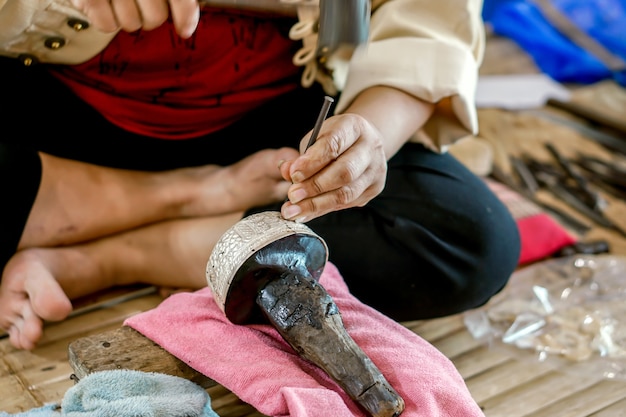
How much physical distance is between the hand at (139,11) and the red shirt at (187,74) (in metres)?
0.32

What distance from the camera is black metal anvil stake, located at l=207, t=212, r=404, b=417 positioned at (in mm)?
908

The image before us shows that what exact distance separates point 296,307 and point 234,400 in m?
0.19

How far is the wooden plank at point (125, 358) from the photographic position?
976 millimetres

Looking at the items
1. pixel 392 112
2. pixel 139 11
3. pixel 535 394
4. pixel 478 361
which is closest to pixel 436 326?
pixel 478 361

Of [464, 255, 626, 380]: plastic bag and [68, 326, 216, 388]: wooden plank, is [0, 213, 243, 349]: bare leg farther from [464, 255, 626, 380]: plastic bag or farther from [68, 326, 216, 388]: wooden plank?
[464, 255, 626, 380]: plastic bag

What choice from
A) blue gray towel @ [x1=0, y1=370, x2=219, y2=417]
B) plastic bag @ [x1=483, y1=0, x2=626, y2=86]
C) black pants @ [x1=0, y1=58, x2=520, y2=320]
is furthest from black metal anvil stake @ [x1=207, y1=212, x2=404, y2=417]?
plastic bag @ [x1=483, y1=0, x2=626, y2=86]

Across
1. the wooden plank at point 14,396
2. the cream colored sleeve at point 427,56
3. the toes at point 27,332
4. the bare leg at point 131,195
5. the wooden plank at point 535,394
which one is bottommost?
the wooden plank at point 535,394

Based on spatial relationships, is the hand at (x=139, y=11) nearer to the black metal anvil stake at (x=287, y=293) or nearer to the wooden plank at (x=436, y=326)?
the black metal anvil stake at (x=287, y=293)

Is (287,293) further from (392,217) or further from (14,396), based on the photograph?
(14,396)

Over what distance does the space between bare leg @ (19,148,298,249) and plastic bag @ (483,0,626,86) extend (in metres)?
1.71

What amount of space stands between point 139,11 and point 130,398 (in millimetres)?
423

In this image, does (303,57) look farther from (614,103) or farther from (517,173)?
(614,103)

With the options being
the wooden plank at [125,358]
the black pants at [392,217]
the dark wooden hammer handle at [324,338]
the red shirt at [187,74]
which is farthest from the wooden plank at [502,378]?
the red shirt at [187,74]

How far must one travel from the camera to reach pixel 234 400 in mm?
1055
